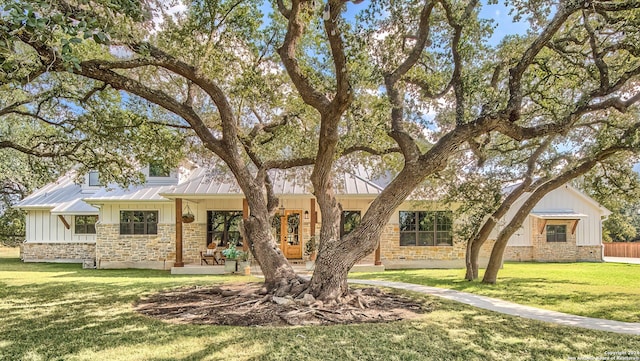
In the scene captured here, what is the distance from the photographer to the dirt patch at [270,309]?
6.46m

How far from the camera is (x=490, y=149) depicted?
35.0 feet

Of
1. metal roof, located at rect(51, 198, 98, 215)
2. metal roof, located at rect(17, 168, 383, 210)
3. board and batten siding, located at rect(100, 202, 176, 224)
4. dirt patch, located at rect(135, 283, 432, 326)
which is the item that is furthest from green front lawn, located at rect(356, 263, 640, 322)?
metal roof, located at rect(51, 198, 98, 215)

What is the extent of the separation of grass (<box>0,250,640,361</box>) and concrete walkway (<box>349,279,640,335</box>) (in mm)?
434

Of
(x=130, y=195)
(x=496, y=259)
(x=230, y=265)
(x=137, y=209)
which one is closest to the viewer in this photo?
(x=496, y=259)

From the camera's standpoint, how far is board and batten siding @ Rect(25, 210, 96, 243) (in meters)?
18.5

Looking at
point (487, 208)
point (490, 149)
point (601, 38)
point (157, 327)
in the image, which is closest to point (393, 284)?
point (487, 208)

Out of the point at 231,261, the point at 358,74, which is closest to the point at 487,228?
the point at 358,74

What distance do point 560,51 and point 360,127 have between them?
4.16m

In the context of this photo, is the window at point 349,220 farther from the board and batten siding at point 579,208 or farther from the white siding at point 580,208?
the white siding at point 580,208

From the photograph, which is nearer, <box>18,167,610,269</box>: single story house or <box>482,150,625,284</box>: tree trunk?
<box>482,150,625,284</box>: tree trunk

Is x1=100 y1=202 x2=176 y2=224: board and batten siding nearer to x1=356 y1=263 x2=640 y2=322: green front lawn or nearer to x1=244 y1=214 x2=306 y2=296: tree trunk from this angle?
x1=244 y1=214 x2=306 y2=296: tree trunk

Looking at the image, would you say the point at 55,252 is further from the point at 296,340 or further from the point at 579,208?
the point at 579,208

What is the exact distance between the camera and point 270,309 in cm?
701

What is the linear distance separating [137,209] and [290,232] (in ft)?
20.0
